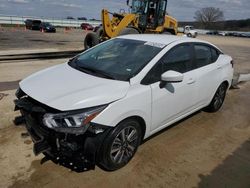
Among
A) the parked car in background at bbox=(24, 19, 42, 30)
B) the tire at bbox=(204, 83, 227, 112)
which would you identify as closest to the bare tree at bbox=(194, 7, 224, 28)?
the parked car in background at bbox=(24, 19, 42, 30)

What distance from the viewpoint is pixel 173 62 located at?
4086mm

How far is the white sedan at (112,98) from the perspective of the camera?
297 centimetres

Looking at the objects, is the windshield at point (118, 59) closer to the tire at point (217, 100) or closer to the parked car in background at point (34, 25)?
the tire at point (217, 100)

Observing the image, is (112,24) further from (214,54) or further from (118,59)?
(118,59)

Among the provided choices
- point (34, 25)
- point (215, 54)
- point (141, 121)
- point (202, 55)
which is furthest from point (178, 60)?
point (34, 25)

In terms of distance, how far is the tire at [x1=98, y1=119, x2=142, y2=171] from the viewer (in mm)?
3105

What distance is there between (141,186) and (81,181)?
726 mm

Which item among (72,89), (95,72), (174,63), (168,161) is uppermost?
(174,63)

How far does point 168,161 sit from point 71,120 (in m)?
1.60

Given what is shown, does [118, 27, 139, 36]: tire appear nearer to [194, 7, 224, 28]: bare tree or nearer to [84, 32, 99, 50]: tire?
[84, 32, 99, 50]: tire

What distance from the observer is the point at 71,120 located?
2.91m

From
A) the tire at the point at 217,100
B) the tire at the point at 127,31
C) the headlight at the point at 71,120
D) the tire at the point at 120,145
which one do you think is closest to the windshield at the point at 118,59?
the tire at the point at 120,145

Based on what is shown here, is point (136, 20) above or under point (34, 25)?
above

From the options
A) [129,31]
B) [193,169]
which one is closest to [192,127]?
[193,169]
